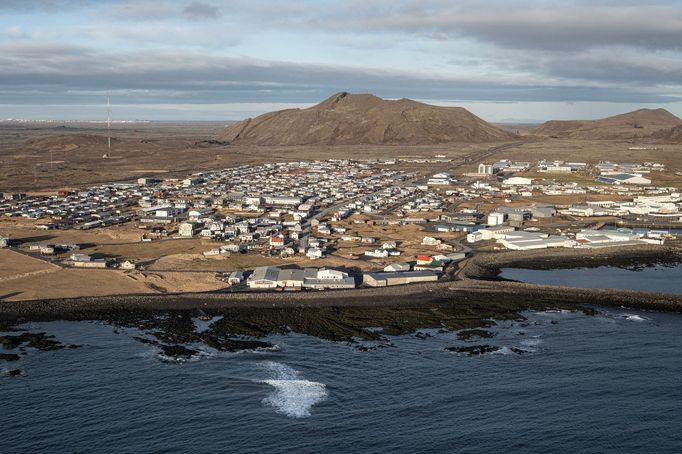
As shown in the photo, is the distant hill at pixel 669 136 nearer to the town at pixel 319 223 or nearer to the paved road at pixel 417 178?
the paved road at pixel 417 178

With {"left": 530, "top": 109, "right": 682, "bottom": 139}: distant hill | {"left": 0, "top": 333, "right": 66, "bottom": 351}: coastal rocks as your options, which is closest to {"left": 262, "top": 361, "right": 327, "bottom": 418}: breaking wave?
{"left": 0, "top": 333, "right": 66, "bottom": 351}: coastal rocks

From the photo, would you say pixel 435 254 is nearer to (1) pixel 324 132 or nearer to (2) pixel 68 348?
(2) pixel 68 348

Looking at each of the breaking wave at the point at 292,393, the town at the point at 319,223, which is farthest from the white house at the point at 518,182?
the breaking wave at the point at 292,393

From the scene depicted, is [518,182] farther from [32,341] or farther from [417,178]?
[32,341]

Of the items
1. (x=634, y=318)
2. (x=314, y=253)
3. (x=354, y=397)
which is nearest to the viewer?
(x=354, y=397)

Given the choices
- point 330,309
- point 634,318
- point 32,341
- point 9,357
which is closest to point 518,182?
point 634,318
